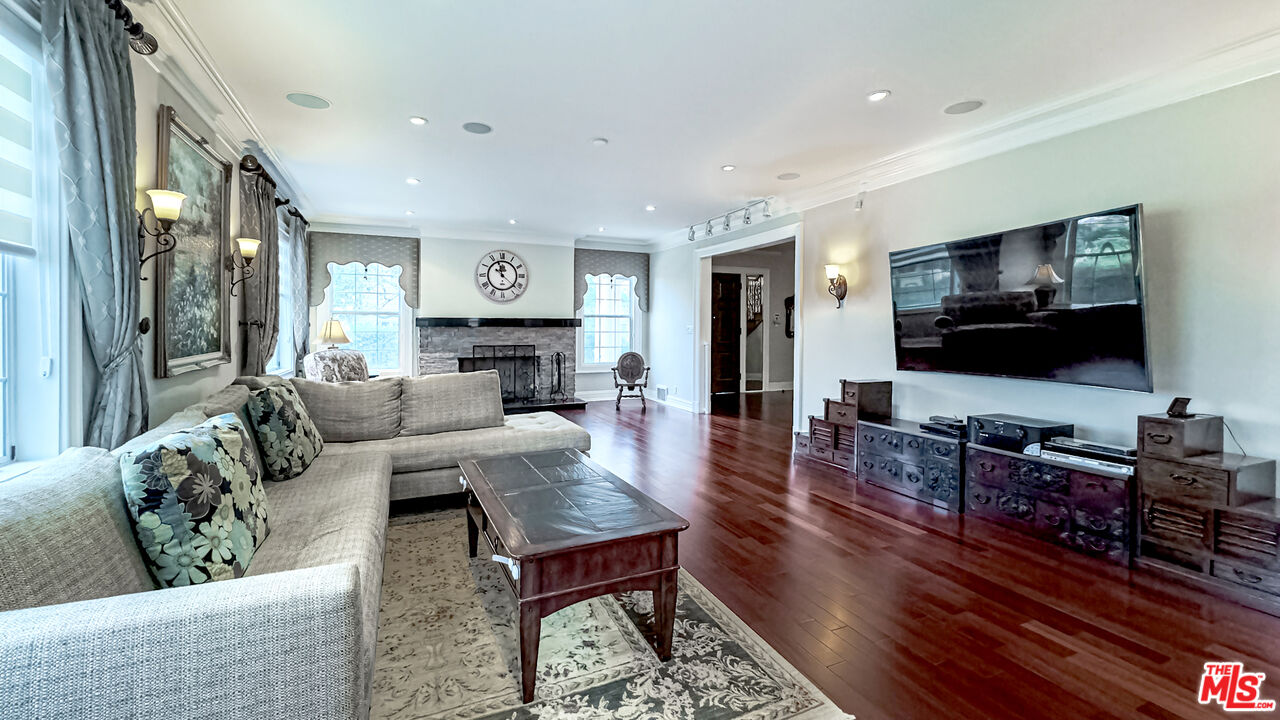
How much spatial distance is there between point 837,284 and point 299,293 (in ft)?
18.3

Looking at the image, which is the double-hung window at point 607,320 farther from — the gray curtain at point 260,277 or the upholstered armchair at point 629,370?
the gray curtain at point 260,277

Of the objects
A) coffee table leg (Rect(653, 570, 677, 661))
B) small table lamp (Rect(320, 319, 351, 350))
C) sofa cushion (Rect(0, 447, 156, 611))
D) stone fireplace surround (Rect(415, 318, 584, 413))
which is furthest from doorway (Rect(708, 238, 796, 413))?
sofa cushion (Rect(0, 447, 156, 611))

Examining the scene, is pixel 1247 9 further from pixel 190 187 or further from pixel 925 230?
pixel 190 187

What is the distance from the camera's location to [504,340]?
26.1 feet

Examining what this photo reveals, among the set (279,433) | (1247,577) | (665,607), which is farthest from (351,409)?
(1247,577)

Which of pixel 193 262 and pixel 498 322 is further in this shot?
pixel 498 322

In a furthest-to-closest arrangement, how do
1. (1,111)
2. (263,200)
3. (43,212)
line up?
(263,200), (43,212), (1,111)

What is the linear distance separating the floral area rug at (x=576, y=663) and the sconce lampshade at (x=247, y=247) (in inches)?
99.4

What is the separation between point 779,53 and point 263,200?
390 cm

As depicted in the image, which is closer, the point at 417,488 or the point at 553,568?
the point at 553,568

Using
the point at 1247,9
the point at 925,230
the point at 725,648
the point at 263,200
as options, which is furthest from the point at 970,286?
the point at 263,200

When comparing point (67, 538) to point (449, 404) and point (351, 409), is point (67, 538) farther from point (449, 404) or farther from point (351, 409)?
point (449, 404)

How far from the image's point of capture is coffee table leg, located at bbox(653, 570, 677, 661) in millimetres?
1932

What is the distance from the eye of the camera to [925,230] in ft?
13.9
